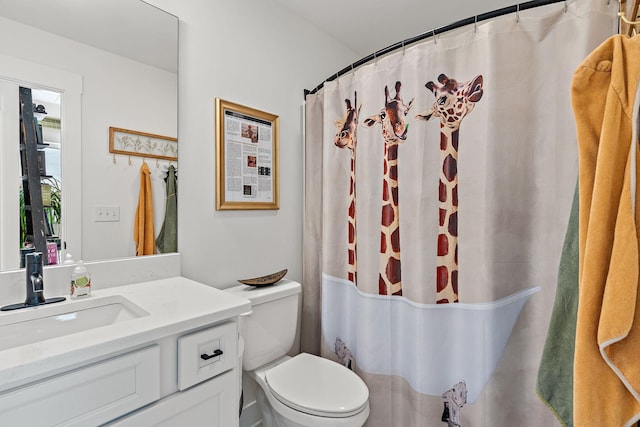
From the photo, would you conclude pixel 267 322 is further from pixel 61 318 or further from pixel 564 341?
pixel 564 341

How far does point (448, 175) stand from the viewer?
1246mm

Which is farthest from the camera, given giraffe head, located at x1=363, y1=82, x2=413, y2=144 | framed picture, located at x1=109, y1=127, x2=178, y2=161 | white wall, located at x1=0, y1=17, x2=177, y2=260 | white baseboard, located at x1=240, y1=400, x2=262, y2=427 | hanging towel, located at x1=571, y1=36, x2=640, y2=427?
white baseboard, located at x1=240, y1=400, x2=262, y2=427

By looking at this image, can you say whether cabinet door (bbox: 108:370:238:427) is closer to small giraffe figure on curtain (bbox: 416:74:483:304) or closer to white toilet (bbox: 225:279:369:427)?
white toilet (bbox: 225:279:369:427)

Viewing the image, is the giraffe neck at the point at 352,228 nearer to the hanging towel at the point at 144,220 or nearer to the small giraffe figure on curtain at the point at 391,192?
the small giraffe figure on curtain at the point at 391,192

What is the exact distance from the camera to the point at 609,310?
0.63 meters

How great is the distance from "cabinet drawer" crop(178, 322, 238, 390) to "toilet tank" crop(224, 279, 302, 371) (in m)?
0.42

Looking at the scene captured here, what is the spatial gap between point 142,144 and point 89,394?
0.99m

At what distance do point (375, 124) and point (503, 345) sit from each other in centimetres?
109

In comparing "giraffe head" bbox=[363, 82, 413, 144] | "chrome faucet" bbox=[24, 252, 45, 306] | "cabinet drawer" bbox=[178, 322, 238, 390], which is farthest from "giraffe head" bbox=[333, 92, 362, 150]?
"chrome faucet" bbox=[24, 252, 45, 306]

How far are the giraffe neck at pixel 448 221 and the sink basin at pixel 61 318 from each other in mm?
1116

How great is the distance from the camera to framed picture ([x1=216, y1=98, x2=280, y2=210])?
1.57 m

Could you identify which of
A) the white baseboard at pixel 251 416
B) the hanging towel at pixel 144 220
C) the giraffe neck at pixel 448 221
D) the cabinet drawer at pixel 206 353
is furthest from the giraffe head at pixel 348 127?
the white baseboard at pixel 251 416

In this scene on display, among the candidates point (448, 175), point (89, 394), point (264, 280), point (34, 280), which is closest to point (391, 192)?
point (448, 175)

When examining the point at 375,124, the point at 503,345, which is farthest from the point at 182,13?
the point at 503,345
